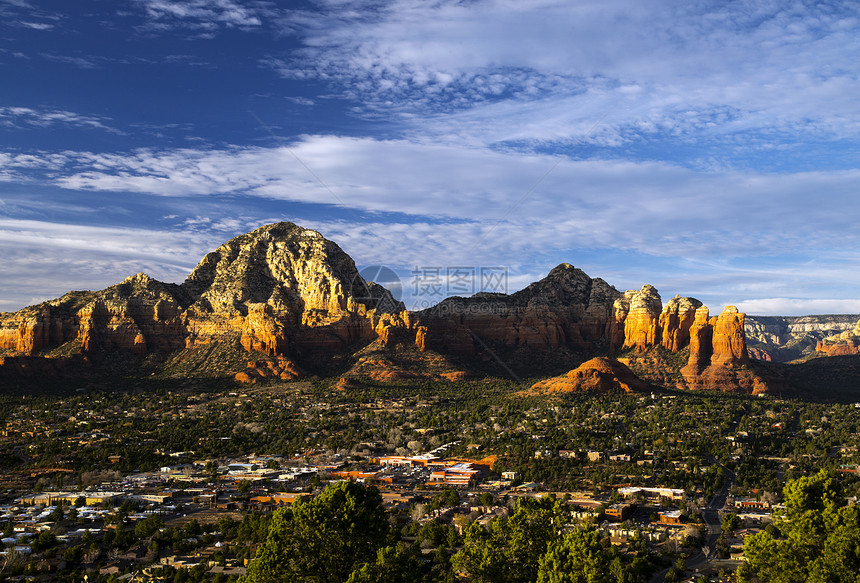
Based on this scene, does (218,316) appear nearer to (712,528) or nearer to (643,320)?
(643,320)

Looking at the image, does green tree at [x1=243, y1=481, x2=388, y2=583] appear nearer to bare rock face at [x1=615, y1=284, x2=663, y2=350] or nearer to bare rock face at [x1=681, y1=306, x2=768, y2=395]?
bare rock face at [x1=681, y1=306, x2=768, y2=395]

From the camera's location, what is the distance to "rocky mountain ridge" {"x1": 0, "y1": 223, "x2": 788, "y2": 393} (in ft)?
555

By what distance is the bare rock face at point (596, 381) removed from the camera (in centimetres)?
14300

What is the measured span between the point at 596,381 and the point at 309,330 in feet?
250

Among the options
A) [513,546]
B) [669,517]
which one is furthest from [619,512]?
[513,546]

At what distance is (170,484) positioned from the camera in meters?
95.3

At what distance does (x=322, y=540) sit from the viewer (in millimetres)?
42062

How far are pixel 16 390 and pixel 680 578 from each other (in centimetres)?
14604

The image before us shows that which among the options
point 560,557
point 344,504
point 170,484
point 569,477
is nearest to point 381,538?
point 344,504

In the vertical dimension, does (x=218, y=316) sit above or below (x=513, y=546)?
above

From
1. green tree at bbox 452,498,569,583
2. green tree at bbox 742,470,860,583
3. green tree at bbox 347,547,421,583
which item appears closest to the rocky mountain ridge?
green tree at bbox 452,498,569,583

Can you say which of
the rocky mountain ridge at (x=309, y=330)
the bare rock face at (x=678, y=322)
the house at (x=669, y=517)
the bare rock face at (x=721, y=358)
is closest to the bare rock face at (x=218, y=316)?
the rocky mountain ridge at (x=309, y=330)

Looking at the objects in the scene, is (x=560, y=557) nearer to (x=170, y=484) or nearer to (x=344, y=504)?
(x=344, y=504)

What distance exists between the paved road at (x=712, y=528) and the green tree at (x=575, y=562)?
20.1 meters
